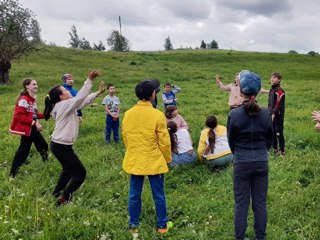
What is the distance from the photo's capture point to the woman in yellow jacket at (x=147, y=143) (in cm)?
498

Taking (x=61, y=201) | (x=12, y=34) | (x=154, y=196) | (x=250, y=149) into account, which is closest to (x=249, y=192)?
(x=250, y=149)

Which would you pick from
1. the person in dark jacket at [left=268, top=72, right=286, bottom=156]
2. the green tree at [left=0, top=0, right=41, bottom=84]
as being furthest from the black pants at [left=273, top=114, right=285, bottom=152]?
the green tree at [left=0, top=0, right=41, bottom=84]

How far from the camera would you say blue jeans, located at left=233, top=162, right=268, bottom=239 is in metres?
4.52

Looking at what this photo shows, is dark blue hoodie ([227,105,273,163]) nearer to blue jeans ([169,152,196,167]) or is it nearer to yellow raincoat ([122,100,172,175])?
yellow raincoat ([122,100,172,175])

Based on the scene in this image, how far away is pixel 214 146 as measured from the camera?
24.4 ft

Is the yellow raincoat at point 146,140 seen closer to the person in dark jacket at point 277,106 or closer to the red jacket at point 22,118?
the red jacket at point 22,118

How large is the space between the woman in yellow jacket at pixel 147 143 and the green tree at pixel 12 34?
67.3 ft

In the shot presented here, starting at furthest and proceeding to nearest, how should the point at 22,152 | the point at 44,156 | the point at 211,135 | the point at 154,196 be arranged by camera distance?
the point at 44,156 < the point at 211,135 < the point at 22,152 < the point at 154,196

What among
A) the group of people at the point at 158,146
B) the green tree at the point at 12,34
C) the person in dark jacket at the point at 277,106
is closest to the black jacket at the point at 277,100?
the person in dark jacket at the point at 277,106

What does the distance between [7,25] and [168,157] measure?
2130 centimetres

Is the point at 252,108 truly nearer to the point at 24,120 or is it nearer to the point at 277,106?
the point at 277,106

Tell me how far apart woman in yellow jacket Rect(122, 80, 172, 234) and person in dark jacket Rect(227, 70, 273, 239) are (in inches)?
40.0

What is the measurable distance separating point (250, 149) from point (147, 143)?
1.42 m

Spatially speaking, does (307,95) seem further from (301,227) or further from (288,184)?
(301,227)
